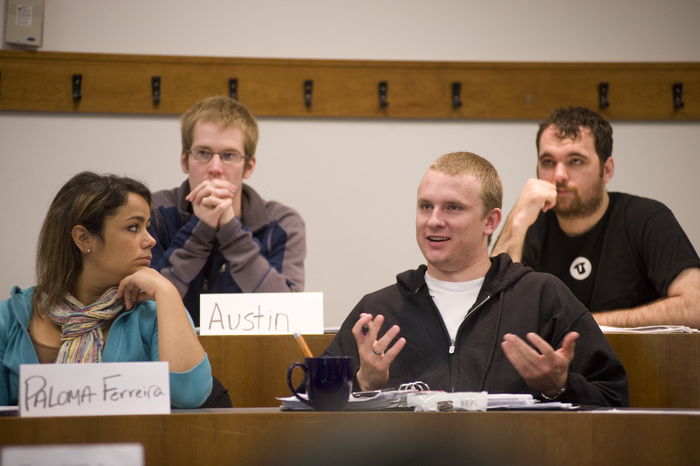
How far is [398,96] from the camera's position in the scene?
3.72 m

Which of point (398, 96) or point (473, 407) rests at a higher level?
point (398, 96)

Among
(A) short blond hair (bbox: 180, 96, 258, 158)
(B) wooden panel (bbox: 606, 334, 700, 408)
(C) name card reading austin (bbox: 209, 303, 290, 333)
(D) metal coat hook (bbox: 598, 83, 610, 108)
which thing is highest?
(D) metal coat hook (bbox: 598, 83, 610, 108)

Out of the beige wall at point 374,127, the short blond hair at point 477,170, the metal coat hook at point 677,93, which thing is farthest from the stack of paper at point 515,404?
the metal coat hook at point 677,93

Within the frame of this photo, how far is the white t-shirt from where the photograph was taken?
197 centimetres

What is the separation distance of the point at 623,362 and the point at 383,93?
2.02m

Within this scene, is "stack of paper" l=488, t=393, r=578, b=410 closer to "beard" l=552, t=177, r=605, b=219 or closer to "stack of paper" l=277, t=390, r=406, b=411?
"stack of paper" l=277, t=390, r=406, b=411

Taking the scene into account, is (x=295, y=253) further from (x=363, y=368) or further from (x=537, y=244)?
(x=363, y=368)

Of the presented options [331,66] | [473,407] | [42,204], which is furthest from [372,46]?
[473,407]

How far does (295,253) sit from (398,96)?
1.16 metres

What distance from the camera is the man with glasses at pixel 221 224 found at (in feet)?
8.88

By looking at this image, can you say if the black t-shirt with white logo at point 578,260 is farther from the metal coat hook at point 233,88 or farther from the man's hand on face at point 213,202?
the metal coat hook at point 233,88

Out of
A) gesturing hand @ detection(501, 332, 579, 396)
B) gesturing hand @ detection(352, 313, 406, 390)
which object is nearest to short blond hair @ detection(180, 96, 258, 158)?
gesturing hand @ detection(352, 313, 406, 390)

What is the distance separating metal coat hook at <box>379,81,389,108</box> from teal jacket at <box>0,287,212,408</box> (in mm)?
2091

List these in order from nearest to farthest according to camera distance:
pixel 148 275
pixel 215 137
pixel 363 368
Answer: pixel 363 368, pixel 148 275, pixel 215 137
